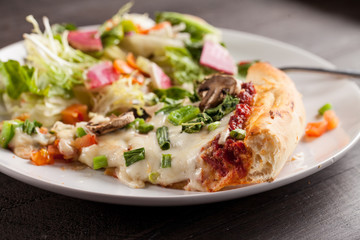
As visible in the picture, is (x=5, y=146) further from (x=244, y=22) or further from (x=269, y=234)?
(x=244, y=22)

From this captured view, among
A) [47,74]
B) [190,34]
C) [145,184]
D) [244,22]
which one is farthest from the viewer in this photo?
[244,22]

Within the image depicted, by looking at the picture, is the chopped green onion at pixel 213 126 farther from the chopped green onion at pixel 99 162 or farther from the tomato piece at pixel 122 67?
the tomato piece at pixel 122 67

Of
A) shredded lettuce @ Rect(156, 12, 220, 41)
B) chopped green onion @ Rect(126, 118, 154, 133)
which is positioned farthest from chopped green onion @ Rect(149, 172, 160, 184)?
shredded lettuce @ Rect(156, 12, 220, 41)

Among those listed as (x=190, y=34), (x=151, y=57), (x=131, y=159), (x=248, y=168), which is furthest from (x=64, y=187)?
(x=190, y=34)

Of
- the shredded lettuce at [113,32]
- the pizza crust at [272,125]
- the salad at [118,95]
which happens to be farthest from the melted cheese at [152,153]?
the shredded lettuce at [113,32]

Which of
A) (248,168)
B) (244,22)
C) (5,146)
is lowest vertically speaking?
(244,22)

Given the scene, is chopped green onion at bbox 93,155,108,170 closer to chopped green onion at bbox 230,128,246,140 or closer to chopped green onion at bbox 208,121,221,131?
chopped green onion at bbox 208,121,221,131
